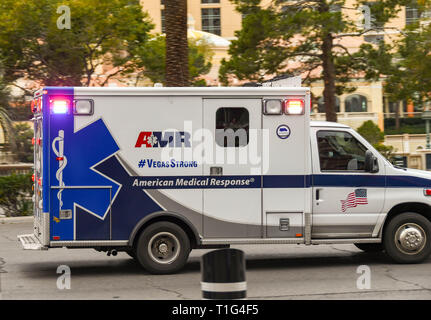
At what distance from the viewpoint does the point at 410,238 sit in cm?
1062

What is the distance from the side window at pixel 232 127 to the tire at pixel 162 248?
4.58 feet

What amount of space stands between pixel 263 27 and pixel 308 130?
12291 mm

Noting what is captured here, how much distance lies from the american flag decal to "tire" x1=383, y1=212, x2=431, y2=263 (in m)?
0.59

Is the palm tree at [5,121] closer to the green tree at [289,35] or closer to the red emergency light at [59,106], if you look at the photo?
the green tree at [289,35]

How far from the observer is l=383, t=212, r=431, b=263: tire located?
10562mm

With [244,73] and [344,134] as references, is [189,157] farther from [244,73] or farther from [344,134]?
[244,73]

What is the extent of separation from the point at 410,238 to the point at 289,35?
476 inches

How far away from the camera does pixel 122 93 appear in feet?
32.2

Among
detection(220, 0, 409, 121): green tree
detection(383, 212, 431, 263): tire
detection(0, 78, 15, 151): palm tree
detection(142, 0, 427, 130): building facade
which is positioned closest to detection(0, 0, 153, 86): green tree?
detection(0, 78, 15, 151): palm tree

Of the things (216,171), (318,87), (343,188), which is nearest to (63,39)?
→ (216,171)

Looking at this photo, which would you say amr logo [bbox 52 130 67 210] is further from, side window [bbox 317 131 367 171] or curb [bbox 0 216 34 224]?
curb [bbox 0 216 34 224]

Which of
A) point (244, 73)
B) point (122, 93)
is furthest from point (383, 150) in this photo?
point (122, 93)

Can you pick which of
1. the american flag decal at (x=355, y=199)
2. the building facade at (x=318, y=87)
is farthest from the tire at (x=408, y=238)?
the building facade at (x=318, y=87)
